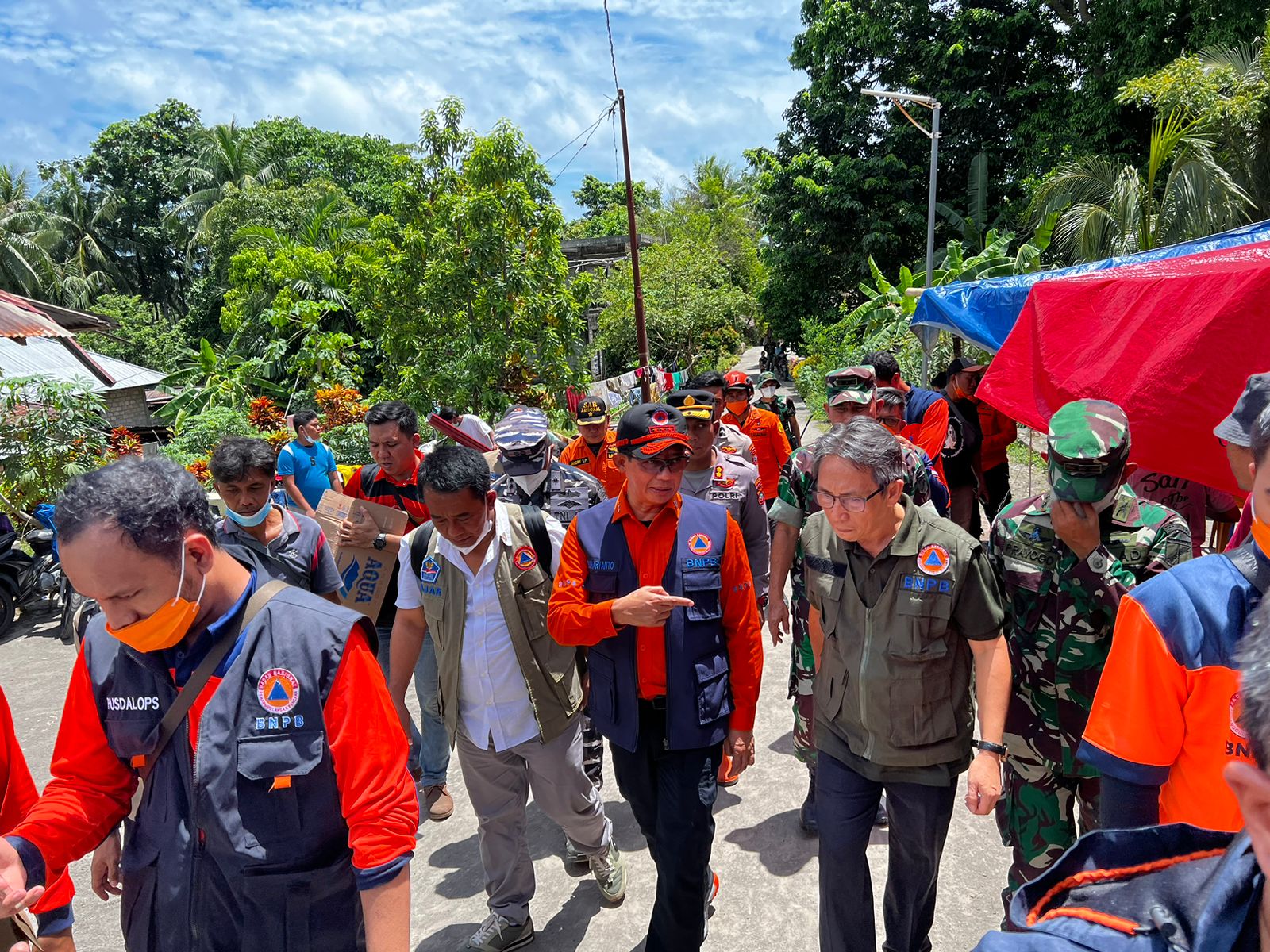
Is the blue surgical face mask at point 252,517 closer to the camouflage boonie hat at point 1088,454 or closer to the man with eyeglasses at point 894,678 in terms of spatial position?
the man with eyeglasses at point 894,678

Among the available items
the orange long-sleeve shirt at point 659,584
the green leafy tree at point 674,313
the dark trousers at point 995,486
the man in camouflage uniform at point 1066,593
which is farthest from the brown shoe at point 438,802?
the green leafy tree at point 674,313

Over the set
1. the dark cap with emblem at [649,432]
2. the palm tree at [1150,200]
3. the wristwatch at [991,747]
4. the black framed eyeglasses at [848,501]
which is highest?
the palm tree at [1150,200]

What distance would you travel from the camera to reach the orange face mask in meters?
1.78

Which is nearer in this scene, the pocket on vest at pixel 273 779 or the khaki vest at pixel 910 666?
the pocket on vest at pixel 273 779

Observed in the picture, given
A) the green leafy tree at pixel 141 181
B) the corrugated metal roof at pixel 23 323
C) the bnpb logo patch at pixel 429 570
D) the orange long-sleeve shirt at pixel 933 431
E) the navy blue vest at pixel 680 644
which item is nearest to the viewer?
the navy blue vest at pixel 680 644

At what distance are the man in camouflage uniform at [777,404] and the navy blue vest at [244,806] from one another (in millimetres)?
6744

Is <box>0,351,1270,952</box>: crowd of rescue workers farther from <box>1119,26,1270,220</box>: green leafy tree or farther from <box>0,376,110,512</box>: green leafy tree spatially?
<box>1119,26,1270,220</box>: green leafy tree

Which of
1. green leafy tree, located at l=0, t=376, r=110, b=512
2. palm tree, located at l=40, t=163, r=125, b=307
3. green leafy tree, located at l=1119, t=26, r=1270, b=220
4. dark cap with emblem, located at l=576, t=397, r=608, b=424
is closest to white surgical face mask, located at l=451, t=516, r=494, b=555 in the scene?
dark cap with emblem, located at l=576, t=397, r=608, b=424

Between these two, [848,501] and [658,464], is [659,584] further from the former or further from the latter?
[848,501]

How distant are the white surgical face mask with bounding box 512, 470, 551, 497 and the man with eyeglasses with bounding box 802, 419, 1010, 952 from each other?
2023 mm

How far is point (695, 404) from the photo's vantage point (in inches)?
192

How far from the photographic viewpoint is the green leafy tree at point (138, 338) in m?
28.0

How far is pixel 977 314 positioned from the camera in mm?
6312

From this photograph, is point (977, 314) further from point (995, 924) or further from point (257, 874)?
point (257, 874)
